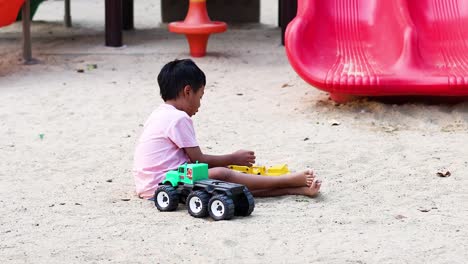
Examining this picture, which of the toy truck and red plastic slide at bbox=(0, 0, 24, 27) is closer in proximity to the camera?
the toy truck

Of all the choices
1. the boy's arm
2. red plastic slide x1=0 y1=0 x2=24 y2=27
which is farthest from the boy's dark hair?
red plastic slide x1=0 y1=0 x2=24 y2=27

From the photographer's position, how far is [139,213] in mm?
4039

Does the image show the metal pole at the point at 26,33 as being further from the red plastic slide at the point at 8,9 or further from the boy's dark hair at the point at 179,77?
the boy's dark hair at the point at 179,77

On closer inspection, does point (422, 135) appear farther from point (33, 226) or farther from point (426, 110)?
point (33, 226)

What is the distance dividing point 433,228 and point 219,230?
87 centimetres

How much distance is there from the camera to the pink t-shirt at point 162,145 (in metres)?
4.20

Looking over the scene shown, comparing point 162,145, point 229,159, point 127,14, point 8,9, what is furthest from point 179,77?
point 127,14

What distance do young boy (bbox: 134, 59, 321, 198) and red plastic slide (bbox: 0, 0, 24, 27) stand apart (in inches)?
154

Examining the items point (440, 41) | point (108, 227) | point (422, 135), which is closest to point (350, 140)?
point (422, 135)

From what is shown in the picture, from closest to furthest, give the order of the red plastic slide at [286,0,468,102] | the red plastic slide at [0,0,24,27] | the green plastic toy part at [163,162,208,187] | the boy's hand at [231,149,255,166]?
1. the green plastic toy part at [163,162,208,187]
2. the boy's hand at [231,149,255,166]
3. the red plastic slide at [286,0,468,102]
4. the red plastic slide at [0,0,24,27]

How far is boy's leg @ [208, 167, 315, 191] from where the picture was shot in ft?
13.7

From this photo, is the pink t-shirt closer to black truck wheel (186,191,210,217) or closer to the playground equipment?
black truck wheel (186,191,210,217)

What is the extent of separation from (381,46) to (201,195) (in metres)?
3.26

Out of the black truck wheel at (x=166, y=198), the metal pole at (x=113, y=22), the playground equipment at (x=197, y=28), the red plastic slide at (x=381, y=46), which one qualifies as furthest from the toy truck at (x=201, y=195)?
the metal pole at (x=113, y=22)
